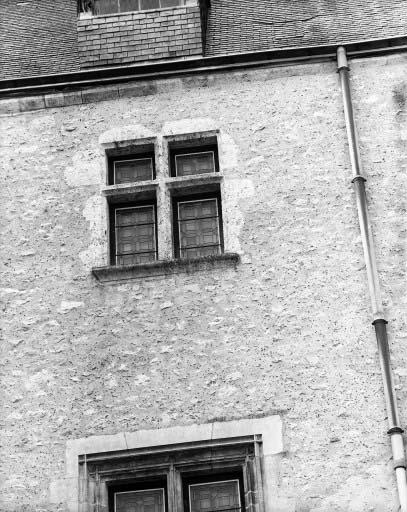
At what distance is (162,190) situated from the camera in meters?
13.2

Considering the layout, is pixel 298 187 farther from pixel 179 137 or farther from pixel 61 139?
pixel 61 139

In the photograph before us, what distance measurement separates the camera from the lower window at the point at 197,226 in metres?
12.9

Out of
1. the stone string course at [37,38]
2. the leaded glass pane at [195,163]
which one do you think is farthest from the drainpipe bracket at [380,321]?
the stone string course at [37,38]

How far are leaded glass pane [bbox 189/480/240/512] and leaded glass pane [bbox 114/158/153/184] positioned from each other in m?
3.34

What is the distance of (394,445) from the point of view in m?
11.1

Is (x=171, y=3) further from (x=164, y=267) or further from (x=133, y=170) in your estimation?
(x=164, y=267)

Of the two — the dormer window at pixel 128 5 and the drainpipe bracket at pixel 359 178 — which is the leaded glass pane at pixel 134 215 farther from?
the dormer window at pixel 128 5

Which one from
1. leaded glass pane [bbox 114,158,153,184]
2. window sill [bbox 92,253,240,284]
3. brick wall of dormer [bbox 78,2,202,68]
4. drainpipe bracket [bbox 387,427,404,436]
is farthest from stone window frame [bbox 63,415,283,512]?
brick wall of dormer [bbox 78,2,202,68]

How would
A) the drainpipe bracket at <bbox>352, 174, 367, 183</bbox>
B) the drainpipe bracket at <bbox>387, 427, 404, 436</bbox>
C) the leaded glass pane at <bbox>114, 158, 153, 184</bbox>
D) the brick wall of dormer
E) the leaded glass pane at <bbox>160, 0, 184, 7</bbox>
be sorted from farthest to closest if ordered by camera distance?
1. the leaded glass pane at <bbox>160, 0, 184, 7</bbox>
2. the brick wall of dormer
3. the leaded glass pane at <bbox>114, 158, 153, 184</bbox>
4. the drainpipe bracket at <bbox>352, 174, 367, 183</bbox>
5. the drainpipe bracket at <bbox>387, 427, 404, 436</bbox>

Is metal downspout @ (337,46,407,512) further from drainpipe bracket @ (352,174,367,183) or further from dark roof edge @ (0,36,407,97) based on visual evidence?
dark roof edge @ (0,36,407,97)

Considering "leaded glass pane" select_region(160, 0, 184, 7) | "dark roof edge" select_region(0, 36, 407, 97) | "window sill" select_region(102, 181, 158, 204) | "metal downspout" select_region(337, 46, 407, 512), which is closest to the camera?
"metal downspout" select_region(337, 46, 407, 512)

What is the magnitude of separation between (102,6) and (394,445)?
618 cm

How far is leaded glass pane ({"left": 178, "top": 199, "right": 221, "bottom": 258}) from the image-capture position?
12945mm

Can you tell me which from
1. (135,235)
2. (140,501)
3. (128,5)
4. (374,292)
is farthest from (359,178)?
(128,5)
